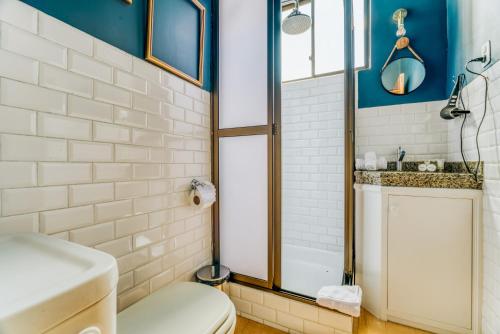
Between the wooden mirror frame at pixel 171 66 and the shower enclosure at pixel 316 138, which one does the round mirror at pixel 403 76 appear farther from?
the wooden mirror frame at pixel 171 66

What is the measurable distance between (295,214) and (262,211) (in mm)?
1150

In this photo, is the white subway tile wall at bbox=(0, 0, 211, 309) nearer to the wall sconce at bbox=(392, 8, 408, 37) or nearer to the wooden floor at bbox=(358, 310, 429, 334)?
the wooden floor at bbox=(358, 310, 429, 334)

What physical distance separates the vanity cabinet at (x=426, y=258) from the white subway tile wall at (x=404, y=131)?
0.69 metres

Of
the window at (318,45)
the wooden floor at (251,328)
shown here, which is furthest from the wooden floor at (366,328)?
the window at (318,45)

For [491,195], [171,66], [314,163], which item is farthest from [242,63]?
[491,195]

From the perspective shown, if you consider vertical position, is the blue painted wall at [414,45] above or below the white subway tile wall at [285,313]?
above

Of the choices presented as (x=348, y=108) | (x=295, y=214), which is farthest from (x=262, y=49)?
(x=295, y=214)

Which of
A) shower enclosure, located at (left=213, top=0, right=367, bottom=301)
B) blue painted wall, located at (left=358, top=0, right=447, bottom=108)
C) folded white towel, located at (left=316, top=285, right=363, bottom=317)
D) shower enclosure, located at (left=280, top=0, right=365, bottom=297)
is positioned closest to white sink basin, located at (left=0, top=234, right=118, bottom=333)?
shower enclosure, located at (left=213, top=0, right=367, bottom=301)

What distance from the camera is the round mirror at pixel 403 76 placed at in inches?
76.7

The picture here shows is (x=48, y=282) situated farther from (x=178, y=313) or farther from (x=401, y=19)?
(x=401, y=19)

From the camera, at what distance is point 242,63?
62.7 inches

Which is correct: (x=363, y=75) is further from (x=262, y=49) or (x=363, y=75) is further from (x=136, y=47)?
(x=136, y=47)

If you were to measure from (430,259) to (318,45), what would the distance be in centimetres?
224

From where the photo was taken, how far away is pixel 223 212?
1.66 metres
